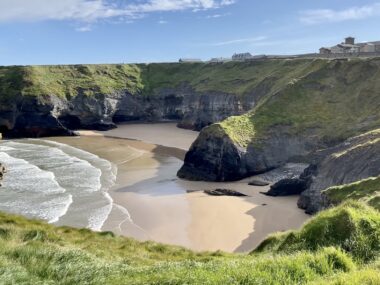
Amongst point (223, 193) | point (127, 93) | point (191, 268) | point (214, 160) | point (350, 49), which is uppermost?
point (350, 49)

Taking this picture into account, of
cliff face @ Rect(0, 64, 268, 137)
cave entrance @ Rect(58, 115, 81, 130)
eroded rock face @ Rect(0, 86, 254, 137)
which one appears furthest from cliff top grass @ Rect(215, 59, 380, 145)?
cave entrance @ Rect(58, 115, 81, 130)

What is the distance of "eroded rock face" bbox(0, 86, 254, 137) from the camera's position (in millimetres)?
90438

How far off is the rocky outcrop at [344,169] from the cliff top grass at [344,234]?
17.8 m

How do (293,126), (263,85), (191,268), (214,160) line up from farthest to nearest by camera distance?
1. (263,85)
2. (293,126)
3. (214,160)
4. (191,268)

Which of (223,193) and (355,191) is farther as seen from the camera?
(223,193)

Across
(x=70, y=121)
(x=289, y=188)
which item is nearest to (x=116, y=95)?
(x=70, y=121)

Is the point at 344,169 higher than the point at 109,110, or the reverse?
the point at 344,169

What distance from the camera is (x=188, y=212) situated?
1548 inches

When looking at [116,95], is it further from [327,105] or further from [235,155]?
[235,155]

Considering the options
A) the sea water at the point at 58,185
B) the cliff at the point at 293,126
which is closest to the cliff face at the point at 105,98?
the sea water at the point at 58,185

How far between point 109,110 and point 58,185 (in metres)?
56.4

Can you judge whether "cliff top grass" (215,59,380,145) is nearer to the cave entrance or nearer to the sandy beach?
the sandy beach

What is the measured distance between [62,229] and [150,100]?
285 feet

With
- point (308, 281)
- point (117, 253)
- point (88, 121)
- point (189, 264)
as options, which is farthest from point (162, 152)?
point (308, 281)
